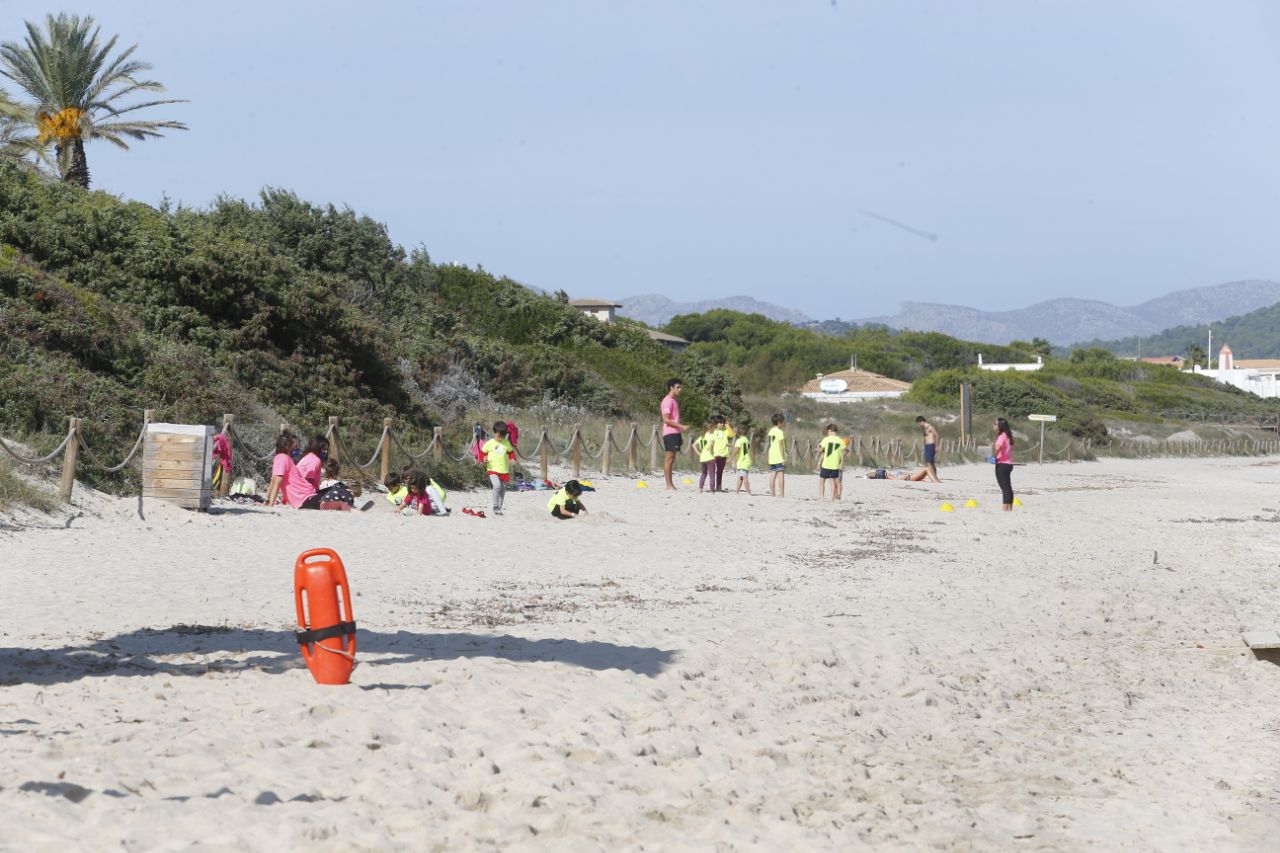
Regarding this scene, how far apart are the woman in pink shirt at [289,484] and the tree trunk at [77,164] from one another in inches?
765

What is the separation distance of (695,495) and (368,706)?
15443 millimetres

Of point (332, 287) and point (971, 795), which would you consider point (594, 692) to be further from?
point (332, 287)

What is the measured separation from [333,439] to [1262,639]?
1207 cm

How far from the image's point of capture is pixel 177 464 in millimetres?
14656

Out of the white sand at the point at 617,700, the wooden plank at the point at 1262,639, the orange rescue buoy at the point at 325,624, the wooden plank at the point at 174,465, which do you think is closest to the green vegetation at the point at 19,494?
the white sand at the point at 617,700

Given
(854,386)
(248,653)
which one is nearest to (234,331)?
(248,653)

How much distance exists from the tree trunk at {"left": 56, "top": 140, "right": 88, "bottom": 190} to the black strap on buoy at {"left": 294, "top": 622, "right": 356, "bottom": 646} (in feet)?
95.2

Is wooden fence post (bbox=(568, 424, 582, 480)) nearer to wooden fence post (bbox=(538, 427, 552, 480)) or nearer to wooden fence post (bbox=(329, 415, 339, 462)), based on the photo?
wooden fence post (bbox=(538, 427, 552, 480))

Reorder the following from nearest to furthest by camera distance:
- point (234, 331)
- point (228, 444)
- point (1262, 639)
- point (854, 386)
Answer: point (1262, 639), point (228, 444), point (234, 331), point (854, 386)

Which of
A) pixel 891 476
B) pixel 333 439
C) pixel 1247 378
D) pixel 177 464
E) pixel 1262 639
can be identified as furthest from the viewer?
pixel 1247 378

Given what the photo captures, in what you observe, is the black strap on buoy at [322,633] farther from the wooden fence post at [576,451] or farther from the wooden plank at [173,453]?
the wooden fence post at [576,451]

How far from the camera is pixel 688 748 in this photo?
253 inches

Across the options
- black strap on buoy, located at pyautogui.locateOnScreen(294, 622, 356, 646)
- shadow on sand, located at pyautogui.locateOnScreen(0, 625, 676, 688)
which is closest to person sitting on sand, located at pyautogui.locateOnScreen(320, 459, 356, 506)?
shadow on sand, located at pyautogui.locateOnScreen(0, 625, 676, 688)

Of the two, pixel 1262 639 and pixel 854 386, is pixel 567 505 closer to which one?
pixel 1262 639
